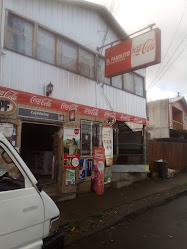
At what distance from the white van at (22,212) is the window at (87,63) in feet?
20.9

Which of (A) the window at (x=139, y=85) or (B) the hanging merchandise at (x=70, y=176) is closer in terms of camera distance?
(B) the hanging merchandise at (x=70, y=176)

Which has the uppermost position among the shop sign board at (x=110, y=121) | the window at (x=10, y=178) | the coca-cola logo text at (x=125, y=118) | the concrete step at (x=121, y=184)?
the coca-cola logo text at (x=125, y=118)

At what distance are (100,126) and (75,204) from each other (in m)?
3.43

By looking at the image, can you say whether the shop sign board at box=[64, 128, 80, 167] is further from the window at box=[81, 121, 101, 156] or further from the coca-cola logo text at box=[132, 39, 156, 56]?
the coca-cola logo text at box=[132, 39, 156, 56]

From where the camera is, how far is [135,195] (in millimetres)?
7504

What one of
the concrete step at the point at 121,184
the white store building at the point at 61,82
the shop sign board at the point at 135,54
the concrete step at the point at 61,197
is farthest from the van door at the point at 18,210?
the concrete step at the point at 121,184

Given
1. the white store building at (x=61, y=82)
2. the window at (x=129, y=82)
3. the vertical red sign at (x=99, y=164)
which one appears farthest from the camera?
the window at (x=129, y=82)

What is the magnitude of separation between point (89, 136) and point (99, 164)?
1.29 m

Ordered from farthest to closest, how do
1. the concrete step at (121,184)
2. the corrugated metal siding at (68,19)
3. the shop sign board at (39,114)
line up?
the concrete step at (121,184) < the corrugated metal siding at (68,19) < the shop sign board at (39,114)

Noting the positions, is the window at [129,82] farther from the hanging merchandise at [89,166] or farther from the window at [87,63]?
the hanging merchandise at [89,166]

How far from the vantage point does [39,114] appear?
20.7 ft

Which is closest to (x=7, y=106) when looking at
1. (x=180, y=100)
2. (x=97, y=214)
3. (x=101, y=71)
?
(x=97, y=214)

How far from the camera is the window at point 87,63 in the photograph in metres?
8.30

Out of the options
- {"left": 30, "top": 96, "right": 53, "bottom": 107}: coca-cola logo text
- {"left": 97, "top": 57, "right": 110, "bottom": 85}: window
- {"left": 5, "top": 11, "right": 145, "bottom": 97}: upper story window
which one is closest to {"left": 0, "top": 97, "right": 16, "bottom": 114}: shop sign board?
{"left": 30, "top": 96, "right": 53, "bottom": 107}: coca-cola logo text
